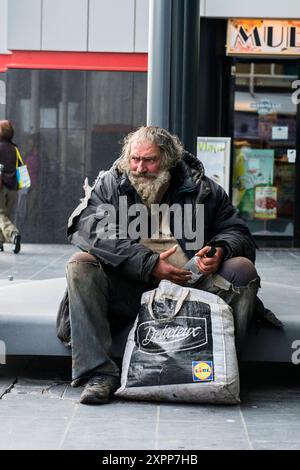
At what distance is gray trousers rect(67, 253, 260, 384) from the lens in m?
4.86

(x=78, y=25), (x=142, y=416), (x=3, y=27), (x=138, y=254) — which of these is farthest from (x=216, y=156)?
(x=142, y=416)

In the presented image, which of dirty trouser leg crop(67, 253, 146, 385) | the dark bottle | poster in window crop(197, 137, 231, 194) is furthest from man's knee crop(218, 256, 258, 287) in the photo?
poster in window crop(197, 137, 231, 194)

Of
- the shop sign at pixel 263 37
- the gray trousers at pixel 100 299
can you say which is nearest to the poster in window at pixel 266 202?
the shop sign at pixel 263 37

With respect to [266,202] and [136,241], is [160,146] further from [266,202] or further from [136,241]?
[266,202]

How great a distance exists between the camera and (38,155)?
13.8m

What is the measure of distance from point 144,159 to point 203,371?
1.16 m

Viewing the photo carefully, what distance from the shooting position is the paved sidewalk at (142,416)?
4.05m

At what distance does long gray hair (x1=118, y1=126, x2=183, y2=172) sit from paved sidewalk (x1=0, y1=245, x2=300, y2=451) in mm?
993

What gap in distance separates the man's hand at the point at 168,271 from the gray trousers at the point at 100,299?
0.15m

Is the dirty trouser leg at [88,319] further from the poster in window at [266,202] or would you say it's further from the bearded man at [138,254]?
the poster in window at [266,202]

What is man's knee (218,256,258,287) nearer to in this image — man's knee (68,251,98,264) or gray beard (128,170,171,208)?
gray beard (128,170,171,208)

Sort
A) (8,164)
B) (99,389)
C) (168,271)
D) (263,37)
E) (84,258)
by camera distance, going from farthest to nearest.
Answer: (263,37) → (8,164) → (84,258) → (168,271) → (99,389)

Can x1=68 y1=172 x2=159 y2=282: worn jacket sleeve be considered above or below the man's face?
→ below

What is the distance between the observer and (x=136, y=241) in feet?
16.7
